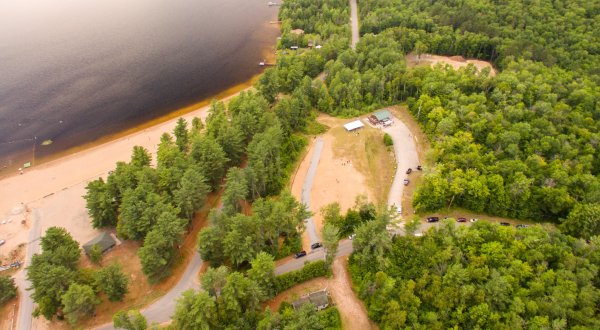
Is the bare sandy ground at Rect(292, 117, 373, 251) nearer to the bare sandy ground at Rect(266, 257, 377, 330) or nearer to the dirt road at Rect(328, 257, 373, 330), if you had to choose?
the dirt road at Rect(328, 257, 373, 330)

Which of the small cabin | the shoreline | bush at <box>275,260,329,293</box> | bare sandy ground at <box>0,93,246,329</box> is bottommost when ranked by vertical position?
the small cabin

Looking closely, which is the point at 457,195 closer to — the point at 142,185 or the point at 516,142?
the point at 516,142

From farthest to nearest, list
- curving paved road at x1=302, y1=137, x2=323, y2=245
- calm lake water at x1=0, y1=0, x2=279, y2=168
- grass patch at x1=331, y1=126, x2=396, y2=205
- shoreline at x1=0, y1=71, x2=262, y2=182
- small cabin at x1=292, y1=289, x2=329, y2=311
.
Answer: calm lake water at x1=0, y1=0, x2=279, y2=168 < shoreline at x1=0, y1=71, x2=262, y2=182 < grass patch at x1=331, y1=126, x2=396, y2=205 < curving paved road at x1=302, y1=137, x2=323, y2=245 < small cabin at x1=292, y1=289, x2=329, y2=311

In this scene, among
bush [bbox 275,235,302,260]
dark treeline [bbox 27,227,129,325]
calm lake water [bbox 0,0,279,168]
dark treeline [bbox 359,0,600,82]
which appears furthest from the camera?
dark treeline [bbox 359,0,600,82]

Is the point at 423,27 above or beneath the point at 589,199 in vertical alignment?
above

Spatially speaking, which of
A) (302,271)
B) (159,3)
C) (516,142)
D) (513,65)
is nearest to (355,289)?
(302,271)

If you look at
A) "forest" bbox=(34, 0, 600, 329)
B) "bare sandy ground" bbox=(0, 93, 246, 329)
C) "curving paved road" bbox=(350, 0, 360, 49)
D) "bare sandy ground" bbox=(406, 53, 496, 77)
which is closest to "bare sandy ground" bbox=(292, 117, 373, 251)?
"forest" bbox=(34, 0, 600, 329)
